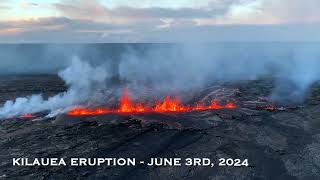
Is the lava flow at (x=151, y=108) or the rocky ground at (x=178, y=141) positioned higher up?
the lava flow at (x=151, y=108)

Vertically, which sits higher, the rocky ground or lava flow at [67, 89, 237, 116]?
lava flow at [67, 89, 237, 116]

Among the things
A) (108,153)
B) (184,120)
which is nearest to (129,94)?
(184,120)

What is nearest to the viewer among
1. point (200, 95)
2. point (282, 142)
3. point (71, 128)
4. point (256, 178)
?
point (256, 178)

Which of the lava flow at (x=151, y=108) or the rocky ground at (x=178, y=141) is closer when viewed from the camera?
the rocky ground at (x=178, y=141)

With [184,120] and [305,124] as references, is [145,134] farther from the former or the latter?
[305,124]

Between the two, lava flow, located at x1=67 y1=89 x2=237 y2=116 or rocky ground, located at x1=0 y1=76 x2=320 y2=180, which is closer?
rocky ground, located at x1=0 y1=76 x2=320 y2=180

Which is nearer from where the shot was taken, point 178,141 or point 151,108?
point 178,141

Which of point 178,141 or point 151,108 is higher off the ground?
point 151,108

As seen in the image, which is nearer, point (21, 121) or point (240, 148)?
point (240, 148)
